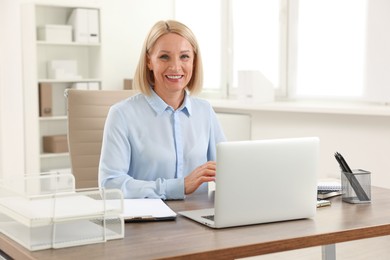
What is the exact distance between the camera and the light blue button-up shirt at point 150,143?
2.15 m

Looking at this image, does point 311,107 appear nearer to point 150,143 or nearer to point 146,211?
point 150,143

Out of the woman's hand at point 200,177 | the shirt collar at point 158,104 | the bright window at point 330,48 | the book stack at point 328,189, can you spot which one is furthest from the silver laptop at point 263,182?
the bright window at point 330,48

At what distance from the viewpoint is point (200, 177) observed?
2.04 meters

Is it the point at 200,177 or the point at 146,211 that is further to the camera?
the point at 200,177

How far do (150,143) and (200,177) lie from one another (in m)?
0.30

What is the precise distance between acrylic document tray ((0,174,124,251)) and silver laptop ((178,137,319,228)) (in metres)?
0.28

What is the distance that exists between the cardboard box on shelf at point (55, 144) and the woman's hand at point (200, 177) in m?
3.62

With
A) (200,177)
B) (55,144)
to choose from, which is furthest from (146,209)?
(55,144)

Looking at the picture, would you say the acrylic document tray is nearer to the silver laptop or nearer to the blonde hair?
the silver laptop

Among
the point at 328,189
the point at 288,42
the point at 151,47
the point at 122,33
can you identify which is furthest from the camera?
the point at 122,33

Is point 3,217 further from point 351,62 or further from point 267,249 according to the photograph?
point 351,62

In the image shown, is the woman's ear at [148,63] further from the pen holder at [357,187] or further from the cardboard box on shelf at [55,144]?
the cardboard box on shelf at [55,144]

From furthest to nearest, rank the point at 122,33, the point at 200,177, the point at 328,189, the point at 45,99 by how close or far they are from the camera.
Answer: the point at 122,33, the point at 45,99, the point at 328,189, the point at 200,177

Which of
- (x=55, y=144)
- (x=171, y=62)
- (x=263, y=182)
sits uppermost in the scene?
(x=171, y=62)
